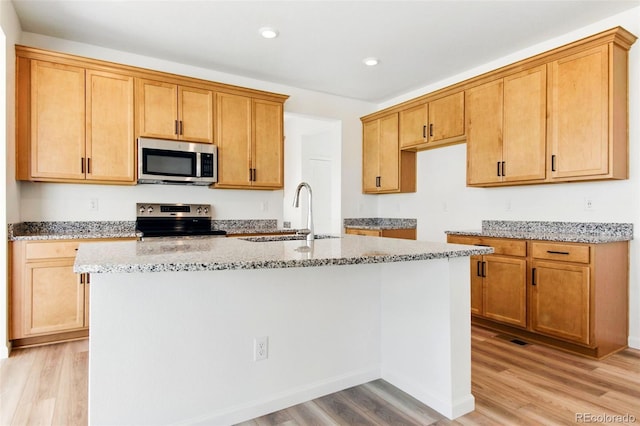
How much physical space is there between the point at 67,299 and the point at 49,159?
1160 mm

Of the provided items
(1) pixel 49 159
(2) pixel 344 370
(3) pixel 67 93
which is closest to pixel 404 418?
(2) pixel 344 370

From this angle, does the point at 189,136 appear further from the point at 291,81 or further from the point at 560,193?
the point at 560,193

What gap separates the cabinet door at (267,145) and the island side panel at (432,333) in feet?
7.40

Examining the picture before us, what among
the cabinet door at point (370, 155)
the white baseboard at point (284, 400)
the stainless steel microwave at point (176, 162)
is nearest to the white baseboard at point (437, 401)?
the white baseboard at point (284, 400)

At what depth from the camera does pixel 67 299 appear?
3.11 m

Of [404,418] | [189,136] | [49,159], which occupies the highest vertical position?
[189,136]

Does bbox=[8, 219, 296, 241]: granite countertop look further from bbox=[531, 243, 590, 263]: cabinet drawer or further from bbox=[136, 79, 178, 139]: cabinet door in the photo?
bbox=[531, 243, 590, 263]: cabinet drawer

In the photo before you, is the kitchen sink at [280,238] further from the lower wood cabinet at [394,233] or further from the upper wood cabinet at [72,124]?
the lower wood cabinet at [394,233]

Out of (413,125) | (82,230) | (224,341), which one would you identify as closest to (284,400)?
(224,341)

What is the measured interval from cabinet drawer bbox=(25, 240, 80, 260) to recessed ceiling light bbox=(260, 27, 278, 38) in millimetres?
2305

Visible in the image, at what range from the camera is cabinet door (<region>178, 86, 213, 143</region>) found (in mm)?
3762

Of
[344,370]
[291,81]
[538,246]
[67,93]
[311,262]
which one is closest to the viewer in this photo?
[311,262]

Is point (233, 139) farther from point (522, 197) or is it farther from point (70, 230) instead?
point (522, 197)

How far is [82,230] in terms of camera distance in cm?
359
